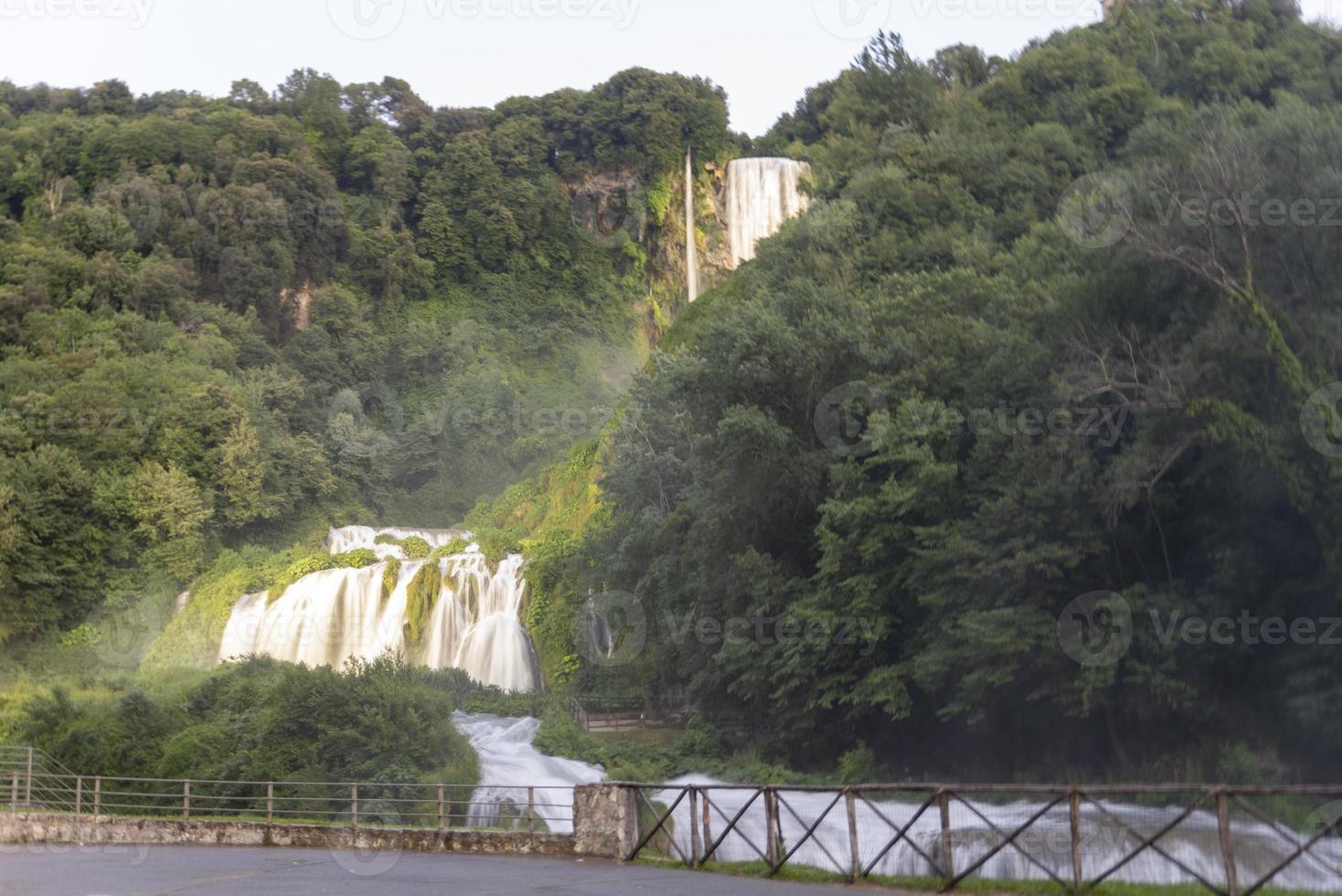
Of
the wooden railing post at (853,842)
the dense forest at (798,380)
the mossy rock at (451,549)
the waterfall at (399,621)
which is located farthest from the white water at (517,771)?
the wooden railing post at (853,842)

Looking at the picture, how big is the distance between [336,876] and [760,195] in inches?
2699

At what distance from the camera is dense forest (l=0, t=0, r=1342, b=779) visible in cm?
2811

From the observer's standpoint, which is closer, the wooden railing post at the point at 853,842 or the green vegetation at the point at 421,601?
the wooden railing post at the point at 853,842

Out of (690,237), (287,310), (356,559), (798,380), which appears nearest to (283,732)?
(798,380)

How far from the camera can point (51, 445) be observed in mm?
59719

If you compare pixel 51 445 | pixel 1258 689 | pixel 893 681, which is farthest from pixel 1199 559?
pixel 51 445

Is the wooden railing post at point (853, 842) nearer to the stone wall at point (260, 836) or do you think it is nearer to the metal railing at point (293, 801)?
the stone wall at point (260, 836)

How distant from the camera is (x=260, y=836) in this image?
21734 millimetres

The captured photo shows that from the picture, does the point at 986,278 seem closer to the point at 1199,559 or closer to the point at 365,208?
the point at 1199,559

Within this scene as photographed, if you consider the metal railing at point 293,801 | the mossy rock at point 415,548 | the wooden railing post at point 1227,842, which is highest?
the mossy rock at point 415,548

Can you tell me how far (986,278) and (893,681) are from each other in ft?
40.2

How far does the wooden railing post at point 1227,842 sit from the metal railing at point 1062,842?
0.01 metres

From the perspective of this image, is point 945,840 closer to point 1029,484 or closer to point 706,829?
point 706,829

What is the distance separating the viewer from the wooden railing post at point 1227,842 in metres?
11.6
